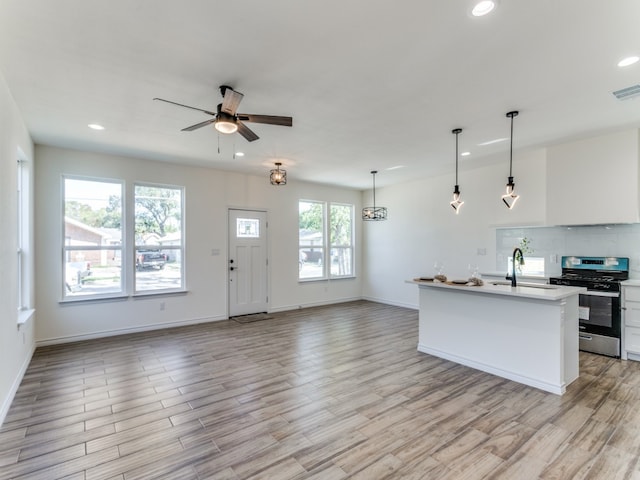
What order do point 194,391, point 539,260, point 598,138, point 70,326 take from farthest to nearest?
point 539,260
point 70,326
point 598,138
point 194,391

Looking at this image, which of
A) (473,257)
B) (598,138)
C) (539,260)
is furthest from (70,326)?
(598,138)

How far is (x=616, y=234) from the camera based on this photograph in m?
4.52

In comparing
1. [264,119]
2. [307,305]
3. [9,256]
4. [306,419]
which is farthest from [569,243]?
[9,256]

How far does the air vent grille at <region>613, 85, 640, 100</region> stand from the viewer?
2.93m

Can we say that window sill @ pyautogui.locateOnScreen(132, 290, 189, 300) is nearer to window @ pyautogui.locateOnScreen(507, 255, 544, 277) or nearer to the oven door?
window @ pyautogui.locateOnScreen(507, 255, 544, 277)

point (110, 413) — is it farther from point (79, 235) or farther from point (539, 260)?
point (539, 260)

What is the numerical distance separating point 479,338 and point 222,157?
14.5 feet

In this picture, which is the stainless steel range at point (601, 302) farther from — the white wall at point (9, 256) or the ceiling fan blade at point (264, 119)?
the white wall at point (9, 256)

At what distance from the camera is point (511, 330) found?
3484 millimetres

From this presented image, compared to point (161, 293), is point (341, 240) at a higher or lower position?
higher

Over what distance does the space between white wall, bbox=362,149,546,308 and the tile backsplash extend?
21 cm

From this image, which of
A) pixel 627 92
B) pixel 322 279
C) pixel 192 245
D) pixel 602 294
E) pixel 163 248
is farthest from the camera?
pixel 322 279

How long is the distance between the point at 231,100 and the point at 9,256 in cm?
255

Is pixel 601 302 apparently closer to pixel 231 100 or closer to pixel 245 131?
pixel 245 131
